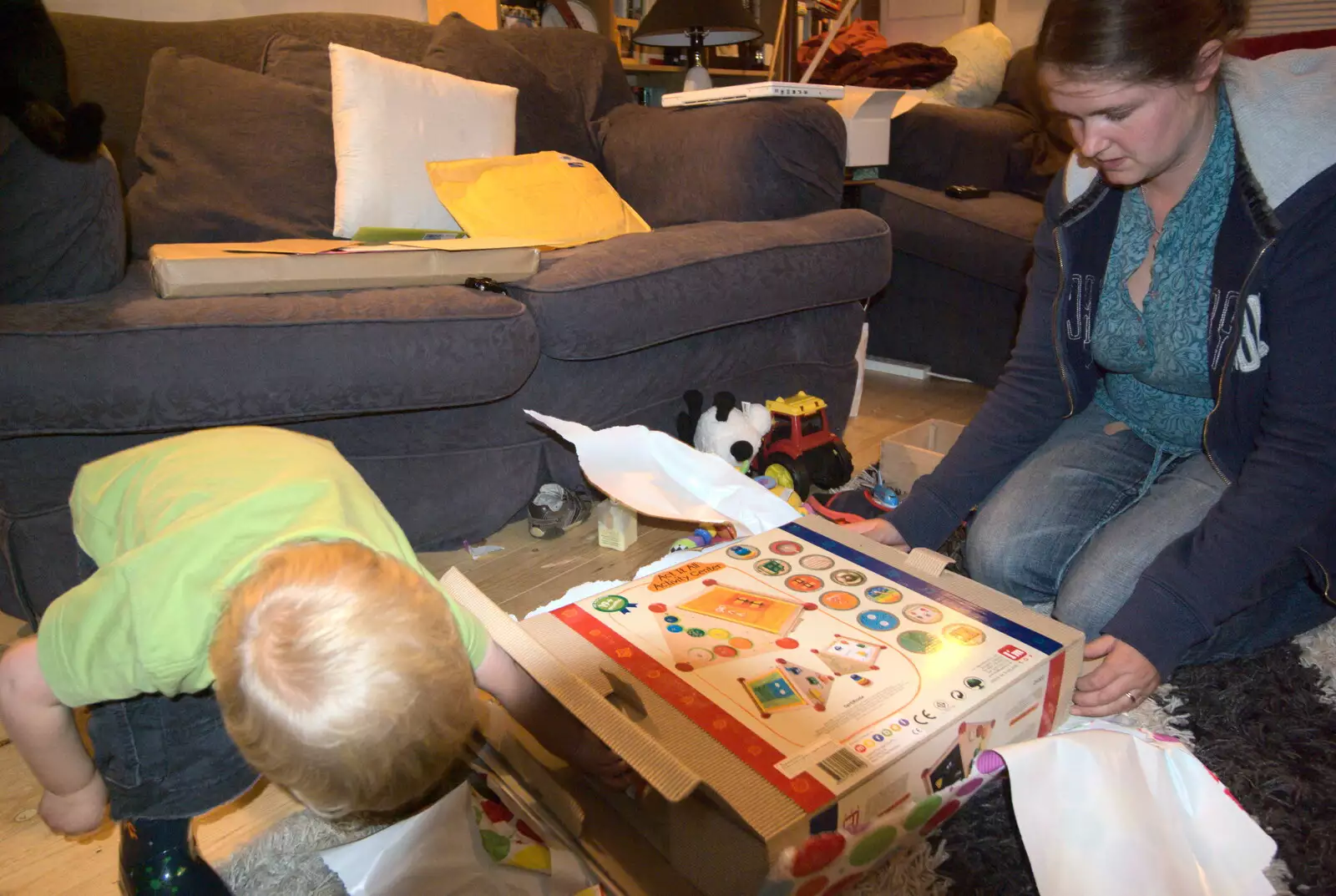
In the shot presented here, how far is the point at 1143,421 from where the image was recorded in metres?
1.08

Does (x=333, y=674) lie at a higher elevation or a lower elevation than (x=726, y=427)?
higher

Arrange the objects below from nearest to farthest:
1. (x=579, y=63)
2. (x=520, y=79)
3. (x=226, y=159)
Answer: (x=226, y=159), (x=520, y=79), (x=579, y=63)

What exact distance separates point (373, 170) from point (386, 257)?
0.43m

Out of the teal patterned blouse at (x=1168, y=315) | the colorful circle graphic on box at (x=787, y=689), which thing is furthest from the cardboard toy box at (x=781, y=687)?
the teal patterned blouse at (x=1168, y=315)

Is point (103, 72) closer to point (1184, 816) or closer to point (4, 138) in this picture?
point (4, 138)

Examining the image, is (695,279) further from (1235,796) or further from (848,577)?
(1235,796)

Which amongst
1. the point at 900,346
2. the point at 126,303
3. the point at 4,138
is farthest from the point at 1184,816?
the point at 900,346

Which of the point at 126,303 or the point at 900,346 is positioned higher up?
the point at 126,303

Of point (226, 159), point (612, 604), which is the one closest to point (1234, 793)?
point (612, 604)

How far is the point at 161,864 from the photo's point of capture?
2.39ft

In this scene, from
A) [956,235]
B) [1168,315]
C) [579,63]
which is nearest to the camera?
[1168,315]

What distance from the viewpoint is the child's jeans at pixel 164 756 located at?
0.69 meters

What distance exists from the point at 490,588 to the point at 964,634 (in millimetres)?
699

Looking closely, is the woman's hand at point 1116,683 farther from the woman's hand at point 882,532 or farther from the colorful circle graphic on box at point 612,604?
the colorful circle graphic on box at point 612,604
